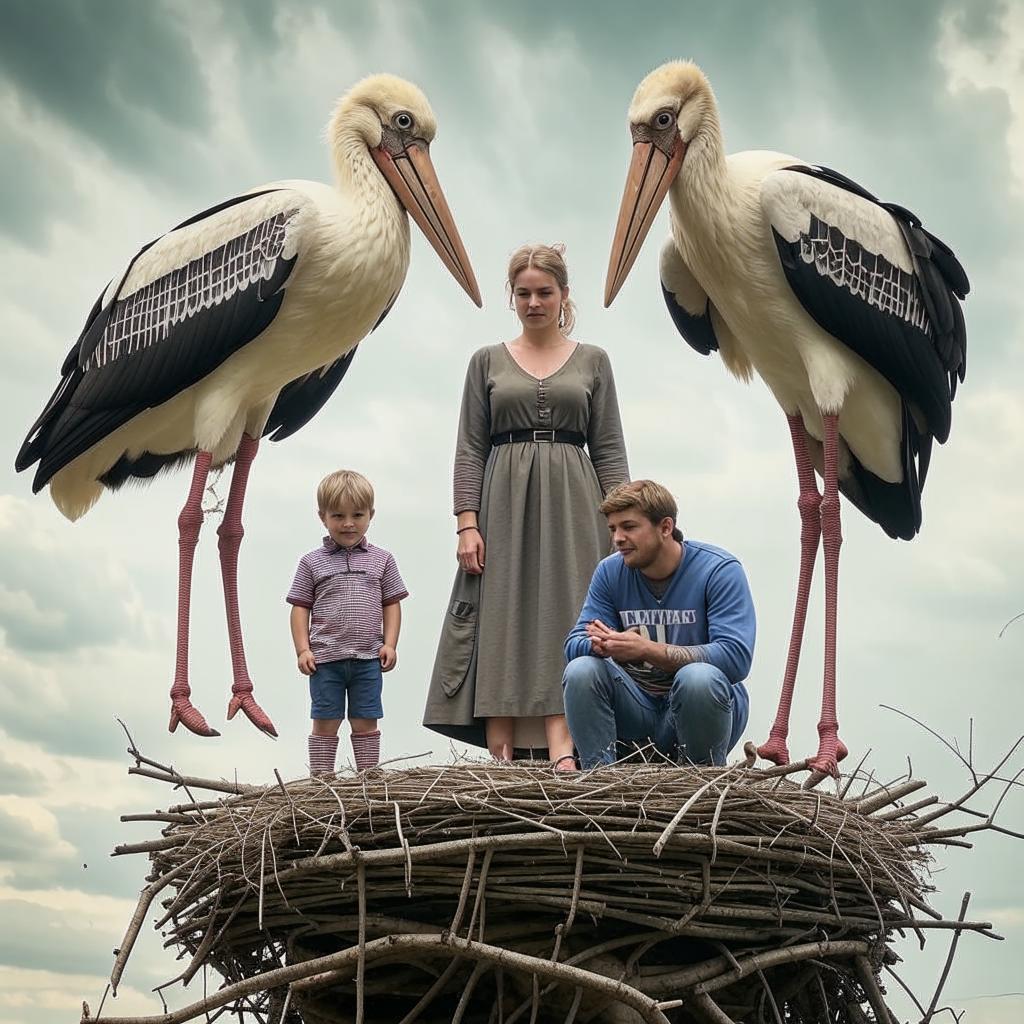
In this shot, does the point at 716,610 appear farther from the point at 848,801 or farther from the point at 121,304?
the point at 121,304

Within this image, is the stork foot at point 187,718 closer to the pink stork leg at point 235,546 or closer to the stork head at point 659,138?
the pink stork leg at point 235,546

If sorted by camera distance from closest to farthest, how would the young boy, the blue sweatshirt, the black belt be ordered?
the blue sweatshirt, the young boy, the black belt

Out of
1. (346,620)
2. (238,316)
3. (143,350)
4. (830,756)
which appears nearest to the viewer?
(830,756)

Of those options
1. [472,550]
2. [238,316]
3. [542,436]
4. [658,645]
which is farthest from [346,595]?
[658,645]

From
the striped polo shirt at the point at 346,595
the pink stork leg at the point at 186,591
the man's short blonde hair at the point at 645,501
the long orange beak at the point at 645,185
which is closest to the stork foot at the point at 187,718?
the pink stork leg at the point at 186,591

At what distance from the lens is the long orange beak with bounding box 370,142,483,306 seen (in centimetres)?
691

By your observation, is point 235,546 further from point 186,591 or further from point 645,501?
point 645,501

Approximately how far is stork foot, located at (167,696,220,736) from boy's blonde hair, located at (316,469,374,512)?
0.98 metres

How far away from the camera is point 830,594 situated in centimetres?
644

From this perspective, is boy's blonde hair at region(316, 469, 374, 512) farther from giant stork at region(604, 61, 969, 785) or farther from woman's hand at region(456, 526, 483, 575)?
giant stork at region(604, 61, 969, 785)

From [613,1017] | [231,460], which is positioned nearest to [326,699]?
[231,460]

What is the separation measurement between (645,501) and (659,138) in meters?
1.79

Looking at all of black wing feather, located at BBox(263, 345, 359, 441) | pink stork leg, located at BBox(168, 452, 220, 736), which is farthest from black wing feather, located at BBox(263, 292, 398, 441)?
pink stork leg, located at BBox(168, 452, 220, 736)

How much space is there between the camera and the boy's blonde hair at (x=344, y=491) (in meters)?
6.81
